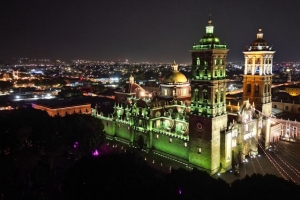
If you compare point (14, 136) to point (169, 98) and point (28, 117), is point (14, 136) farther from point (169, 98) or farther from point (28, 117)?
point (169, 98)

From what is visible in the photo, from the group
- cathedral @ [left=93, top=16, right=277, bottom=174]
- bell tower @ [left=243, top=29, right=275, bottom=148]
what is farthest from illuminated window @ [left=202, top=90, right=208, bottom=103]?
bell tower @ [left=243, top=29, right=275, bottom=148]

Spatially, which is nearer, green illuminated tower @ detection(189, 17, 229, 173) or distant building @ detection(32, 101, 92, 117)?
green illuminated tower @ detection(189, 17, 229, 173)

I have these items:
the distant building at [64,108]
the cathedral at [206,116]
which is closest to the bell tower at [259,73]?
the cathedral at [206,116]

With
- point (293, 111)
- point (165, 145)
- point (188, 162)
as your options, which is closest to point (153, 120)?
point (165, 145)

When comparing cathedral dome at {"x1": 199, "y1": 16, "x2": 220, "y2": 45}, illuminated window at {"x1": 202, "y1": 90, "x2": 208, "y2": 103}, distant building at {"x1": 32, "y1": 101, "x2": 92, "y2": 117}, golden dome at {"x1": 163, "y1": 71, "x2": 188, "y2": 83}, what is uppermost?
cathedral dome at {"x1": 199, "y1": 16, "x2": 220, "y2": 45}

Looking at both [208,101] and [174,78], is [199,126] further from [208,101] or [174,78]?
[174,78]

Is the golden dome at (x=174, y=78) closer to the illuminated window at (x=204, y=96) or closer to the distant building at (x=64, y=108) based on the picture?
the illuminated window at (x=204, y=96)

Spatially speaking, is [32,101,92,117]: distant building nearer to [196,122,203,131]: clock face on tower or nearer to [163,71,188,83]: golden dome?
[163,71,188,83]: golden dome

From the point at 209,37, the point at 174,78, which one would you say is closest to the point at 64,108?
the point at 174,78
